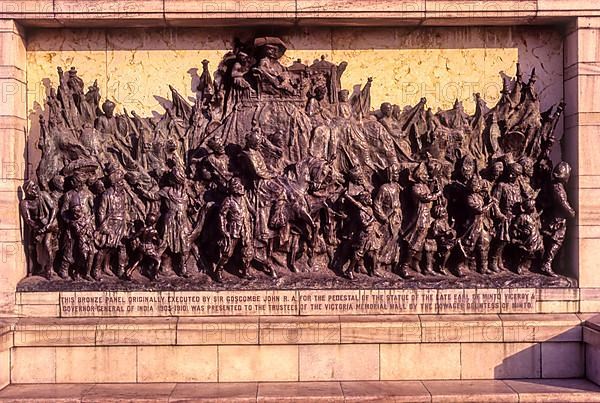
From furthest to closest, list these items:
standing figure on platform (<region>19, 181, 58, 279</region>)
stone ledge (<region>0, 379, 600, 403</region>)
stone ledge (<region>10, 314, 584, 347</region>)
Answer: standing figure on platform (<region>19, 181, 58, 279</region>) → stone ledge (<region>10, 314, 584, 347</region>) → stone ledge (<region>0, 379, 600, 403</region>)

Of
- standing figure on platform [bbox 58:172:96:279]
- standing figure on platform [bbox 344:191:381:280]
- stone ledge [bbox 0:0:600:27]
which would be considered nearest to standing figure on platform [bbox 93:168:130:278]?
standing figure on platform [bbox 58:172:96:279]

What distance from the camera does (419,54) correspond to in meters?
12.1

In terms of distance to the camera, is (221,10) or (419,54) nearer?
(221,10)

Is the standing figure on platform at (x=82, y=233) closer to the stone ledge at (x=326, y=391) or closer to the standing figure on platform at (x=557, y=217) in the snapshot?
the stone ledge at (x=326, y=391)

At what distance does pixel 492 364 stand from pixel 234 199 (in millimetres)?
4533

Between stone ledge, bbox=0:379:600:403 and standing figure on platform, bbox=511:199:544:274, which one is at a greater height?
standing figure on platform, bbox=511:199:544:274

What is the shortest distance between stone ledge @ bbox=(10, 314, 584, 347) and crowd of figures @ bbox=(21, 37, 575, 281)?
2.46 feet

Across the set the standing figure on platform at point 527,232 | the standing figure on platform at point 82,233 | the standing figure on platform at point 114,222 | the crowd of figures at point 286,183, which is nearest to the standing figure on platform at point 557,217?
the crowd of figures at point 286,183

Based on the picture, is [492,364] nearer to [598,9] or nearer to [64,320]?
[598,9]

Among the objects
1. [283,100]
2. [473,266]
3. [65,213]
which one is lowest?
[473,266]

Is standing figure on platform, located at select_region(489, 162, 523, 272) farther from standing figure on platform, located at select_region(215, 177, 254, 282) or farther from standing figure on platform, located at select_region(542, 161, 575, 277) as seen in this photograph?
standing figure on platform, located at select_region(215, 177, 254, 282)

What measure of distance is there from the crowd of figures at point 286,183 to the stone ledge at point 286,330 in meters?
0.75

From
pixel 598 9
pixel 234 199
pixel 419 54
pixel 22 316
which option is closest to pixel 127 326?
pixel 22 316

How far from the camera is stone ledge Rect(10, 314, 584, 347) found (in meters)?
11.0
